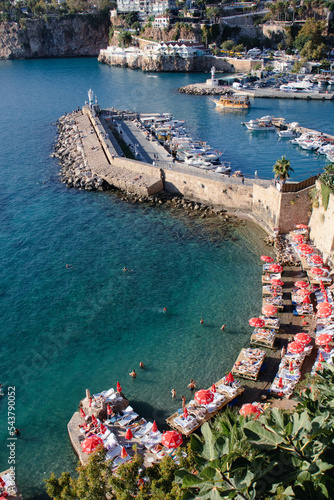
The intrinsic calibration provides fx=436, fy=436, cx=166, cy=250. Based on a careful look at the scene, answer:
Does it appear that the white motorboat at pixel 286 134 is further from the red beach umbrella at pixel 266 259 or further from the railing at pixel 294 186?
the red beach umbrella at pixel 266 259

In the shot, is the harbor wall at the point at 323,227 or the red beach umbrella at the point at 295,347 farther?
the harbor wall at the point at 323,227

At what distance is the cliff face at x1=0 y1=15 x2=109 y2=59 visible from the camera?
164 meters

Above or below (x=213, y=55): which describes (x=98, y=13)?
above

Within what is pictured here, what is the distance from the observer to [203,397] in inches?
854

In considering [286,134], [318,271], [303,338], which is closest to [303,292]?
[318,271]

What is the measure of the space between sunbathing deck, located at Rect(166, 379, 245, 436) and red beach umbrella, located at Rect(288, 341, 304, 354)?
393 centimetres

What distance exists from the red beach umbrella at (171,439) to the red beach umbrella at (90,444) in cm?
291

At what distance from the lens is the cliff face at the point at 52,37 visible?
16388 cm

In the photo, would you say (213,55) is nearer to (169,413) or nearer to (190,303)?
(190,303)

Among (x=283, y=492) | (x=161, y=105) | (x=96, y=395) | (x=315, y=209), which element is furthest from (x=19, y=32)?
(x=283, y=492)

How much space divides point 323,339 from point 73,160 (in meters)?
43.1

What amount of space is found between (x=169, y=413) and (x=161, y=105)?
7665cm

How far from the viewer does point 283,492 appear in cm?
910

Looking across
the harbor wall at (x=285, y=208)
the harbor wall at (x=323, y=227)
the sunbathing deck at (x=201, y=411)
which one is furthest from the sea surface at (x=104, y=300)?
the harbor wall at (x=323, y=227)
